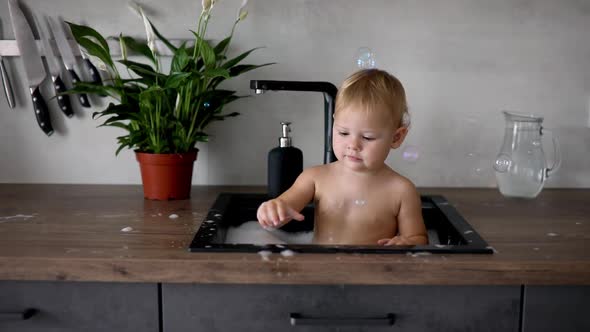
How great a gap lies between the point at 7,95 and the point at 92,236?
25.1 inches

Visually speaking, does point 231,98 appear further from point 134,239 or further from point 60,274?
point 60,274

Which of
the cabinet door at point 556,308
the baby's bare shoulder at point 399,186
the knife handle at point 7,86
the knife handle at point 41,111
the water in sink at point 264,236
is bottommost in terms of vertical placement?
the cabinet door at point 556,308

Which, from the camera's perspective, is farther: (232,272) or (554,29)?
(554,29)

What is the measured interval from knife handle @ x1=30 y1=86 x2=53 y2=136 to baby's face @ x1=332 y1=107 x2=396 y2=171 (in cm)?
79

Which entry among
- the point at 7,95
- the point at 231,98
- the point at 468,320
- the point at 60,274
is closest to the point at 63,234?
the point at 60,274

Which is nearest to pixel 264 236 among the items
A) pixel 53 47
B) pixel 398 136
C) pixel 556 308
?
pixel 398 136

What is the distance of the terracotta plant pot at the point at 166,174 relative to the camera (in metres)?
1.31

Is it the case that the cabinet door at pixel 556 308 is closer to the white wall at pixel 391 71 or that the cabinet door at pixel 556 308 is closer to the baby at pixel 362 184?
the baby at pixel 362 184

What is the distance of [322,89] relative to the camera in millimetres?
1315

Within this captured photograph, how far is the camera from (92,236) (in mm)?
1059

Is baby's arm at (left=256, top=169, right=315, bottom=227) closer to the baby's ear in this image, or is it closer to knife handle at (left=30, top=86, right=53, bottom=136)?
the baby's ear

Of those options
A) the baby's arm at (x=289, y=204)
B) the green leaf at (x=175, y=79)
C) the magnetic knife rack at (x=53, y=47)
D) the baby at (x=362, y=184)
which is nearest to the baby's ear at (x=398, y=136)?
the baby at (x=362, y=184)

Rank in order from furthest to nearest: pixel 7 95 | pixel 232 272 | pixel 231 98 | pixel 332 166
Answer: pixel 7 95 < pixel 231 98 < pixel 332 166 < pixel 232 272

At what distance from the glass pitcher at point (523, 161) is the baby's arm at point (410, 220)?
37 centimetres
